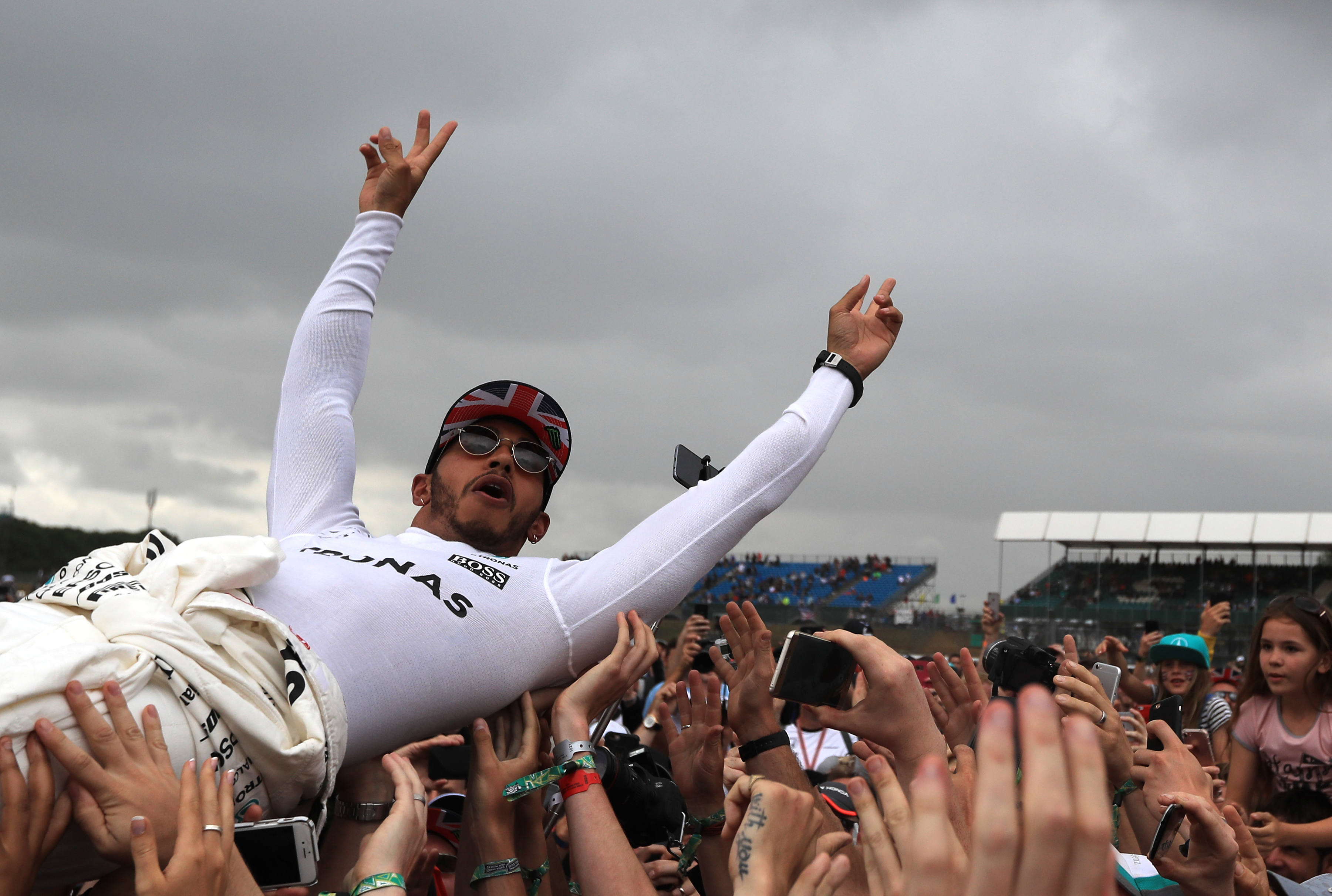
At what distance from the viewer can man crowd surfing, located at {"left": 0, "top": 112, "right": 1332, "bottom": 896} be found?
1.44 meters

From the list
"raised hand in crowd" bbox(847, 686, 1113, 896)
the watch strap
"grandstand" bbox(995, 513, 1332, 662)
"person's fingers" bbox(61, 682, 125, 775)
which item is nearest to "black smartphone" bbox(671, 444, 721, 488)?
the watch strap

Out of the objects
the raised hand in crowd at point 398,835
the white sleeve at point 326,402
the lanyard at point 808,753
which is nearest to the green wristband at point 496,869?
the raised hand in crowd at point 398,835

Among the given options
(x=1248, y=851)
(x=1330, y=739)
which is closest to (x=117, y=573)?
(x=1248, y=851)

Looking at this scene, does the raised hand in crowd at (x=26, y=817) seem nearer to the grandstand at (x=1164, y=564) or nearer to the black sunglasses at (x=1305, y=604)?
the black sunglasses at (x=1305, y=604)

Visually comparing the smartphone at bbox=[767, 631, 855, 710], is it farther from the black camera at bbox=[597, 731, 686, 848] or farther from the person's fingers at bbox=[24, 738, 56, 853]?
the person's fingers at bbox=[24, 738, 56, 853]

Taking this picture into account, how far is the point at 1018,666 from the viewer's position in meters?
2.75

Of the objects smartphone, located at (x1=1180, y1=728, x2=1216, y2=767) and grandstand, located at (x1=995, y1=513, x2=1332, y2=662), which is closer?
smartphone, located at (x1=1180, y1=728, x2=1216, y2=767)

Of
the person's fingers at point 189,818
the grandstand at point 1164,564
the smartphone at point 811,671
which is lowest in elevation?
the person's fingers at point 189,818

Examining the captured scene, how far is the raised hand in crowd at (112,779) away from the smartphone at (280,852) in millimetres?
126

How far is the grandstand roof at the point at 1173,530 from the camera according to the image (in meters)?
30.1

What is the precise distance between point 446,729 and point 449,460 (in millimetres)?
835

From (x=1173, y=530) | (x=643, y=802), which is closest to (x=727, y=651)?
(x=643, y=802)

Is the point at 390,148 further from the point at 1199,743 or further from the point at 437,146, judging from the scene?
the point at 1199,743

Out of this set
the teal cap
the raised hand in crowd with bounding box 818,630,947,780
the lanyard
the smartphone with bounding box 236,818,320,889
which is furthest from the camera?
the teal cap
